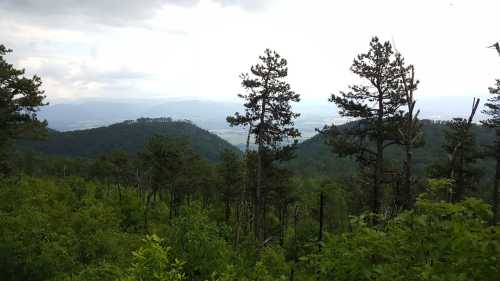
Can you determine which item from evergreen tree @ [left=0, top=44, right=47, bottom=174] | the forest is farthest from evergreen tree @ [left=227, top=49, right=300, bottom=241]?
evergreen tree @ [left=0, top=44, right=47, bottom=174]

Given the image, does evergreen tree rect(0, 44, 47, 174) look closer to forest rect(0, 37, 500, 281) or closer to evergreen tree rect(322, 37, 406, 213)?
forest rect(0, 37, 500, 281)

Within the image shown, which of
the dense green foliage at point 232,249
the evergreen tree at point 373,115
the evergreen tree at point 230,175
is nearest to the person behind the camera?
the dense green foliage at point 232,249

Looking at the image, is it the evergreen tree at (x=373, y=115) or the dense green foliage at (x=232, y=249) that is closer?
the dense green foliage at (x=232, y=249)

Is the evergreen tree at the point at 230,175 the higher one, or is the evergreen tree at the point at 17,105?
the evergreen tree at the point at 17,105

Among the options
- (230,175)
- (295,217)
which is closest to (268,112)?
(295,217)

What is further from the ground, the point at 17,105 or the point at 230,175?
the point at 17,105

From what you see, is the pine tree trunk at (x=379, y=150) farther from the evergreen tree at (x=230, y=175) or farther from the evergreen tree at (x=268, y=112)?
the evergreen tree at (x=230, y=175)

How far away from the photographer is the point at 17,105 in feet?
86.9

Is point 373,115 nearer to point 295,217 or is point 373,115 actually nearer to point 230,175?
point 295,217

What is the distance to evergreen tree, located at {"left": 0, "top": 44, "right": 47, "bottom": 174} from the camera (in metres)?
25.9

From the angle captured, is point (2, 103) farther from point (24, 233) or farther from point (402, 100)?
point (402, 100)

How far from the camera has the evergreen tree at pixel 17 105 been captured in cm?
2592

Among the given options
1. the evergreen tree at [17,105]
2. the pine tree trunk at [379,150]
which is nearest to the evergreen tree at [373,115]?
the pine tree trunk at [379,150]

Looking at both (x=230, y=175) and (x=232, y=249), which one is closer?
(x=232, y=249)
